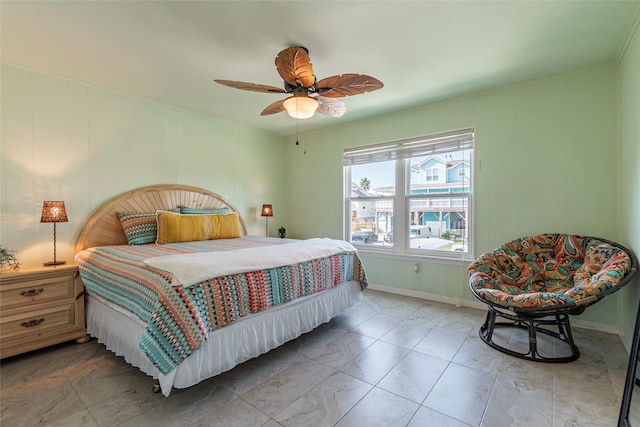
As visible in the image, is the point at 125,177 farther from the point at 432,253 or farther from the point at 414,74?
the point at 432,253

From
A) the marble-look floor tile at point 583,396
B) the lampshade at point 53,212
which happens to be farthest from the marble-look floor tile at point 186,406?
the lampshade at point 53,212

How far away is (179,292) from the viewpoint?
5.46 ft

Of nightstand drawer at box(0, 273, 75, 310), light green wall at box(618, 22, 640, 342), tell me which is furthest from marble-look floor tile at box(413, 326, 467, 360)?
nightstand drawer at box(0, 273, 75, 310)

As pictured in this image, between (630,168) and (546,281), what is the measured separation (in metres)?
1.12

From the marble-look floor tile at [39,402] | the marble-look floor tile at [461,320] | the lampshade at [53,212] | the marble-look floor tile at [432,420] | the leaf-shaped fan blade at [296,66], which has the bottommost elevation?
the marble-look floor tile at [39,402]

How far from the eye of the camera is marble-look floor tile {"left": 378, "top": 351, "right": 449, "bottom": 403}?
1854 mm

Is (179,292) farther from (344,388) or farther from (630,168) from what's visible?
(630,168)

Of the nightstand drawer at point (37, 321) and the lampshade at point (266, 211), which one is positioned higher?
the lampshade at point (266, 211)

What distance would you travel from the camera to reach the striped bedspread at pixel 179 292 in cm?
161

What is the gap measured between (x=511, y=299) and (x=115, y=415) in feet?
9.07

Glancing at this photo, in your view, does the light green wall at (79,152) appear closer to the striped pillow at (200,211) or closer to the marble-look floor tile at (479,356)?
the striped pillow at (200,211)

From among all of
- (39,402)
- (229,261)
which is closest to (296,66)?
(229,261)

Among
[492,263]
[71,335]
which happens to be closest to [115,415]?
[71,335]

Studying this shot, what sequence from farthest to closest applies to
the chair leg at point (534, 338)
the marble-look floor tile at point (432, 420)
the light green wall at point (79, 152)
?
the light green wall at point (79, 152) → the chair leg at point (534, 338) → the marble-look floor tile at point (432, 420)
